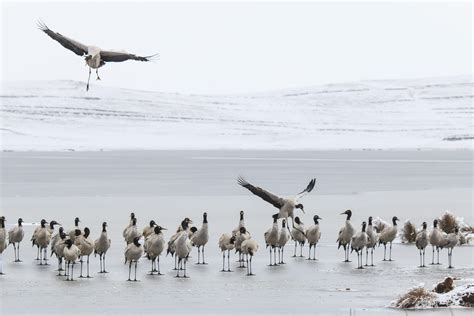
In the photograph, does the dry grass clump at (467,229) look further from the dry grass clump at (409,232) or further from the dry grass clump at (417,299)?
the dry grass clump at (417,299)

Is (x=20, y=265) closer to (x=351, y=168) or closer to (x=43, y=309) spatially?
(x=43, y=309)

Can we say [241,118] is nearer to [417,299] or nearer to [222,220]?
[222,220]

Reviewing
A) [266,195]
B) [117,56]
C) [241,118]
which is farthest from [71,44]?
A: [241,118]

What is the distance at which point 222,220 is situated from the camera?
27016mm

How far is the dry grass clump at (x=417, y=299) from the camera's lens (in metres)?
14.2

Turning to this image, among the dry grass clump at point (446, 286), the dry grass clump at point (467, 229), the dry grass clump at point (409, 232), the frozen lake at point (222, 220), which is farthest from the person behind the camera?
the dry grass clump at point (467, 229)

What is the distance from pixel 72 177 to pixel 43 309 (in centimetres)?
3228

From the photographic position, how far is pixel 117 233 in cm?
2405

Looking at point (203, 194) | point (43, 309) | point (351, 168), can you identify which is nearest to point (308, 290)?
point (43, 309)

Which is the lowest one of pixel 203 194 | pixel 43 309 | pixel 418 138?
pixel 43 309

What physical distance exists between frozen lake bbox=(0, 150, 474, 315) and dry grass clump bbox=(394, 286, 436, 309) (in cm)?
19

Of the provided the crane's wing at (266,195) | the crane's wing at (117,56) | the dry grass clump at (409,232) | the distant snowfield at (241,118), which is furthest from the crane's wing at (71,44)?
the distant snowfield at (241,118)

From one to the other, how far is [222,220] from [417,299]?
13.0 m

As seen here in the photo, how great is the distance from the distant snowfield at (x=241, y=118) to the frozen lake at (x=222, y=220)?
46.2m
